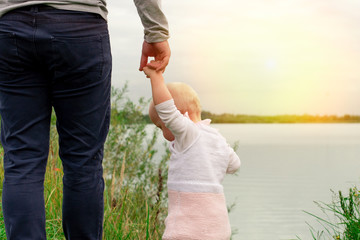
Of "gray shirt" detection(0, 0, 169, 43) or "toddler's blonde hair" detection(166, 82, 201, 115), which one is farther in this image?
"toddler's blonde hair" detection(166, 82, 201, 115)

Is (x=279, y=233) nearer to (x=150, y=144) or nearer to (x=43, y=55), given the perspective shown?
(x=150, y=144)

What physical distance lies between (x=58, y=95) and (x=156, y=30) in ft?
1.63

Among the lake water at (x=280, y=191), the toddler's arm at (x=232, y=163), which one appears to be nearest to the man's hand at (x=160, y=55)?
the toddler's arm at (x=232, y=163)

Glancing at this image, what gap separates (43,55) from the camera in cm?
195

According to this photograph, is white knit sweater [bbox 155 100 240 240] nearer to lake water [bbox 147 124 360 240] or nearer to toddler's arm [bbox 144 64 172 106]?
toddler's arm [bbox 144 64 172 106]

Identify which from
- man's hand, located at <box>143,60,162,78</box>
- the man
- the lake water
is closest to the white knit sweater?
man's hand, located at <box>143,60,162,78</box>

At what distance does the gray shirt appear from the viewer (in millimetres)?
1945

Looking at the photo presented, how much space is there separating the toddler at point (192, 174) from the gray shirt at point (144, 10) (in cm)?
16

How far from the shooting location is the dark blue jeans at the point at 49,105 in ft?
6.36

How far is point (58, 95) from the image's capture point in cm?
205

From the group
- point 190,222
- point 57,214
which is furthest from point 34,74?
point 57,214

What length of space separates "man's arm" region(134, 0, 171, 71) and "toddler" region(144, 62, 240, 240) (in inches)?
2.6

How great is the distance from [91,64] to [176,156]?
542mm

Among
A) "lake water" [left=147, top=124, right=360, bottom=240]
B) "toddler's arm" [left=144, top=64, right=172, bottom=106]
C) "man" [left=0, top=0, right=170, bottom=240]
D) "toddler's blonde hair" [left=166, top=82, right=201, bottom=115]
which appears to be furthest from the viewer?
"lake water" [left=147, top=124, right=360, bottom=240]
